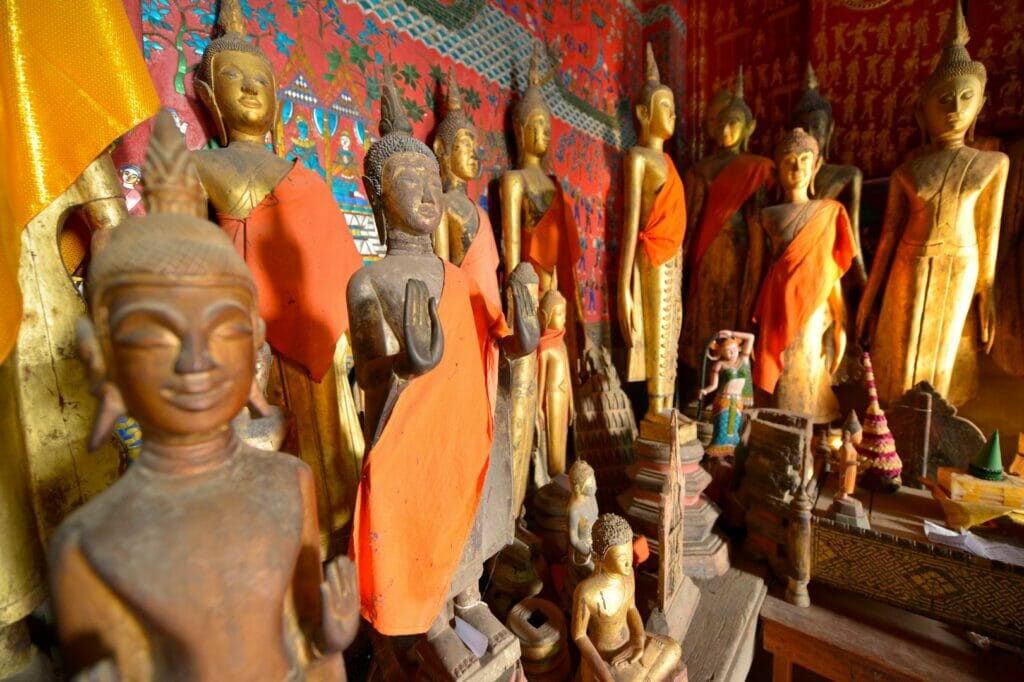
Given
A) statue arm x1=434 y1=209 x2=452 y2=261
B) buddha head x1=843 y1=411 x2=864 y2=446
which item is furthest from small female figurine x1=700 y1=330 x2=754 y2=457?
statue arm x1=434 y1=209 x2=452 y2=261

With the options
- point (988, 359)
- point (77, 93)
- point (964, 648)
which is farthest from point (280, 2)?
point (988, 359)

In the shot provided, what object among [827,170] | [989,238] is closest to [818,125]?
[827,170]

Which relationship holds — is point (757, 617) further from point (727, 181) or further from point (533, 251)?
point (727, 181)

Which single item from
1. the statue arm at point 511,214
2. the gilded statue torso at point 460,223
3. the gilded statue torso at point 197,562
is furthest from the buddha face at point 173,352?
the statue arm at point 511,214

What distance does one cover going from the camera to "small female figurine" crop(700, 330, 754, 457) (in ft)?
8.62

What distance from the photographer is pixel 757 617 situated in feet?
6.67

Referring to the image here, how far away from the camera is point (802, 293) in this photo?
9.87 ft

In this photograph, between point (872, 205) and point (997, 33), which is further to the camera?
point (872, 205)

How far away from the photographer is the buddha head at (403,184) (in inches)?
49.3

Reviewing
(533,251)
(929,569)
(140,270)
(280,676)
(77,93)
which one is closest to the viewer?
(140,270)

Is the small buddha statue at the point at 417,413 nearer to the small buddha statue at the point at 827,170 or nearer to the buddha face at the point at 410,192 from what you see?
the buddha face at the point at 410,192

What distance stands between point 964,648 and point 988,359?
235 centimetres

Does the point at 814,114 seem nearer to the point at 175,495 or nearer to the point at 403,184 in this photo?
the point at 403,184

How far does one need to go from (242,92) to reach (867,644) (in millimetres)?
3166
